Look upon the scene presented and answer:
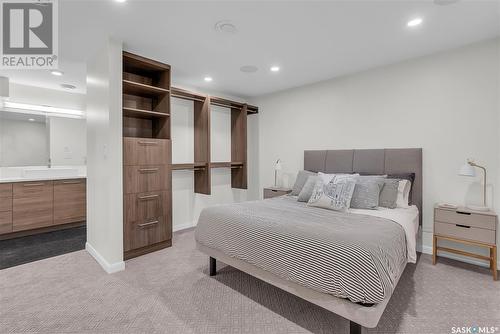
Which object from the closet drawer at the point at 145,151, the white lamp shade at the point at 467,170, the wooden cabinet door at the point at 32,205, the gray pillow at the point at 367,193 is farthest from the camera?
the wooden cabinet door at the point at 32,205

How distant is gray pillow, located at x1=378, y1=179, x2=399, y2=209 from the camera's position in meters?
2.81

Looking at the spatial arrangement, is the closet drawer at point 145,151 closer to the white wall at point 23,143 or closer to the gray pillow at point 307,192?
the gray pillow at point 307,192

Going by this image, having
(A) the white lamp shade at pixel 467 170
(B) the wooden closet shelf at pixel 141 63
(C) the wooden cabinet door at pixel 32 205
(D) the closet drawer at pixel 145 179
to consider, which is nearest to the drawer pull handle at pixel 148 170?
(D) the closet drawer at pixel 145 179

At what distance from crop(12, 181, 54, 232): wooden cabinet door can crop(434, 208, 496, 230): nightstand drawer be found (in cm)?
578

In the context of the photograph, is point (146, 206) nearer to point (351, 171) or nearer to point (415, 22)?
point (351, 171)

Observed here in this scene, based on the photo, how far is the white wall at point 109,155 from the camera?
269 cm

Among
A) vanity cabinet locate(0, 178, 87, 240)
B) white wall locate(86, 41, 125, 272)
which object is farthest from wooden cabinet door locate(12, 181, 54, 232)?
white wall locate(86, 41, 125, 272)

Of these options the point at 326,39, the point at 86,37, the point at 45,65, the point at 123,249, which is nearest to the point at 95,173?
the point at 123,249

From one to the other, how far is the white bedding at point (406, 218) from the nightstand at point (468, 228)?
0.95 feet

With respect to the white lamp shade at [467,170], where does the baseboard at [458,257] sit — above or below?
below

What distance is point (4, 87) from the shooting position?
3.94 meters

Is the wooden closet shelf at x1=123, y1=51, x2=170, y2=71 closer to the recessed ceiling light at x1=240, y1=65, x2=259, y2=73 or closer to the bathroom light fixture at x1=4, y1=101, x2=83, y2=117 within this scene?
the recessed ceiling light at x1=240, y1=65, x2=259, y2=73

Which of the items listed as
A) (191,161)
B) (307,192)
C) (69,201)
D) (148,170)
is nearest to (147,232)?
(148,170)

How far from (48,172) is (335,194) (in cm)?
499
